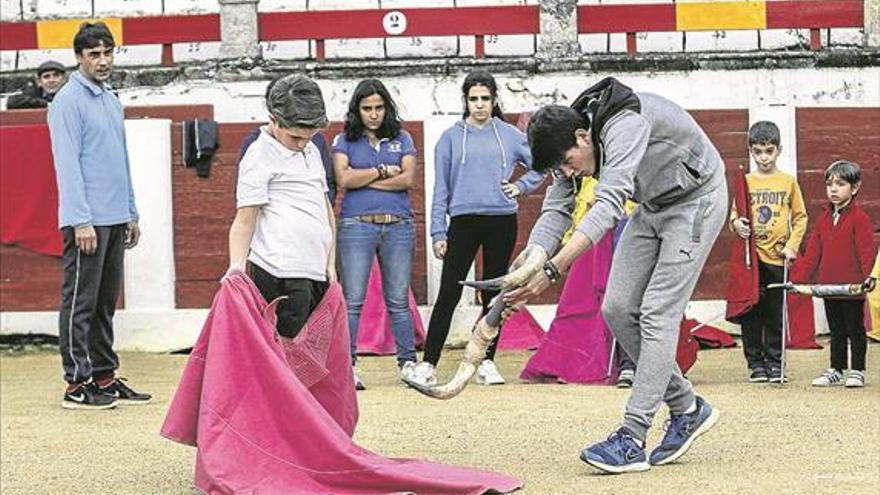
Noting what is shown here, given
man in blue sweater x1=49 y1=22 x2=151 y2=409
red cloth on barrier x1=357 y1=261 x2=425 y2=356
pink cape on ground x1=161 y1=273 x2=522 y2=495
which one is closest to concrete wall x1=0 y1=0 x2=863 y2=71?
red cloth on barrier x1=357 y1=261 x2=425 y2=356

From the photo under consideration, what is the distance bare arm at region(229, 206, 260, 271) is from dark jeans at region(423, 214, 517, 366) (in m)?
2.61

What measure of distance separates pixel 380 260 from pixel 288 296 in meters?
2.61

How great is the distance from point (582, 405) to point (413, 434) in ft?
3.40

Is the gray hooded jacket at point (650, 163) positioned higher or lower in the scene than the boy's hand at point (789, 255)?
higher

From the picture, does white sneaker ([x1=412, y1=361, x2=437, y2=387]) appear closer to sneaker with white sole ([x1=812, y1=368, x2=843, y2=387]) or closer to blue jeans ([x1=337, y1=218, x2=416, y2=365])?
blue jeans ([x1=337, y1=218, x2=416, y2=365])

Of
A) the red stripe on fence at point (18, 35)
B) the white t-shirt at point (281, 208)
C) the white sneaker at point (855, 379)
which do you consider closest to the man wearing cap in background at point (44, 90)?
the red stripe on fence at point (18, 35)

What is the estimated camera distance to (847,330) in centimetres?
817

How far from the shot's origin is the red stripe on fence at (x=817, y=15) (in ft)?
39.0

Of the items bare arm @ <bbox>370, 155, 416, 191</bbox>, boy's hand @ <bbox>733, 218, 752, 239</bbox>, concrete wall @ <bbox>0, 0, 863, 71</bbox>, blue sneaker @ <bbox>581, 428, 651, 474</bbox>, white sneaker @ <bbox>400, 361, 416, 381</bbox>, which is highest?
concrete wall @ <bbox>0, 0, 863, 71</bbox>

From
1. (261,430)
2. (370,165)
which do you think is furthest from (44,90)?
(261,430)

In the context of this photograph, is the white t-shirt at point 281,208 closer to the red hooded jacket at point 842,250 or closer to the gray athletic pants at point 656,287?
the gray athletic pants at point 656,287

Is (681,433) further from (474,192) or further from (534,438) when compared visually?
(474,192)

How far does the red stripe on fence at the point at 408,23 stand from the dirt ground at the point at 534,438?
3.48m

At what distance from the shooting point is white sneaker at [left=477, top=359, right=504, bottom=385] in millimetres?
8359
